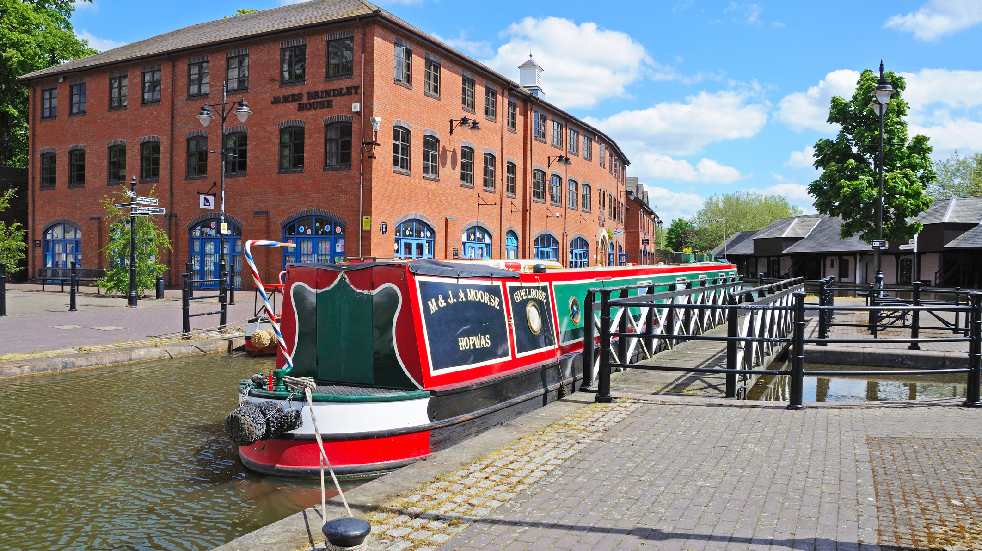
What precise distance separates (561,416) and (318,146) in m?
21.4

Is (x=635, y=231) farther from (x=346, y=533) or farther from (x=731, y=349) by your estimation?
(x=346, y=533)

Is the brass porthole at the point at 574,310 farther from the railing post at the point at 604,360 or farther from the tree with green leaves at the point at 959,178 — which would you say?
the tree with green leaves at the point at 959,178

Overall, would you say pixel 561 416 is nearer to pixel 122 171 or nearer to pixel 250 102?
pixel 250 102

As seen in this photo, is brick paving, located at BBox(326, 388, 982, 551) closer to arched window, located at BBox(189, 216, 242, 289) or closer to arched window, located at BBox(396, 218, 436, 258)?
arched window, located at BBox(396, 218, 436, 258)

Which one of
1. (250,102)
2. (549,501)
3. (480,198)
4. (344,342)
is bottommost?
(549,501)

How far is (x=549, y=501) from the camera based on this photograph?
4605mm

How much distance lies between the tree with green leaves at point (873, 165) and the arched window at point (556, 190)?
1377cm

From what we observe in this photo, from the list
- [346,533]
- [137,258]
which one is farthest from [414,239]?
[346,533]

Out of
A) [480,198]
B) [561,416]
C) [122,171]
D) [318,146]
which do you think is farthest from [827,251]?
[561,416]

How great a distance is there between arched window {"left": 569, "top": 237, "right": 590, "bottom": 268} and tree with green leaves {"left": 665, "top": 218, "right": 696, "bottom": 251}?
157ft

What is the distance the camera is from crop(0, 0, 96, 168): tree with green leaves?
37.7 m

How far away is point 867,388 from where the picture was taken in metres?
11.7

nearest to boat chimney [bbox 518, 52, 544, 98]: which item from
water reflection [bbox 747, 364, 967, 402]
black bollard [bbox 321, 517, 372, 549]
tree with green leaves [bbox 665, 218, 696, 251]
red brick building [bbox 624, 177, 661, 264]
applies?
red brick building [bbox 624, 177, 661, 264]

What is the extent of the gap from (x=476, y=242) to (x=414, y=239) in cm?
503
